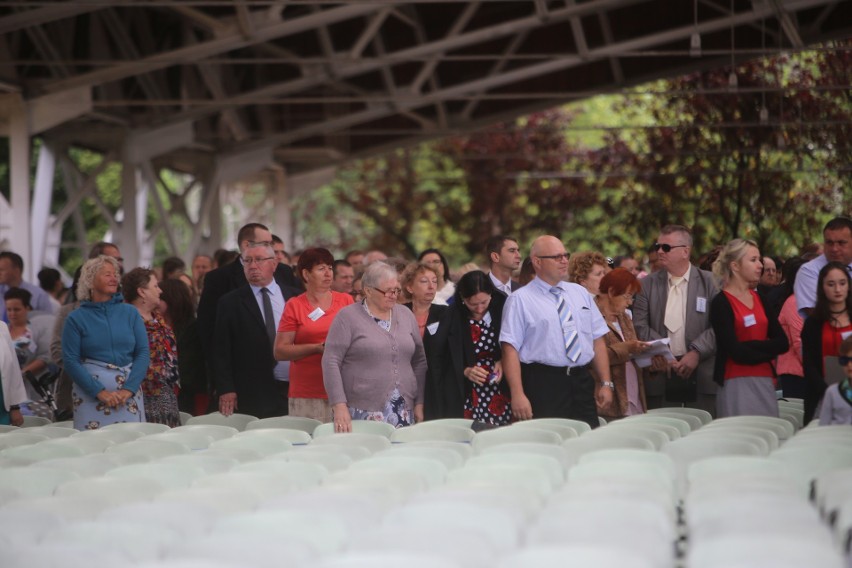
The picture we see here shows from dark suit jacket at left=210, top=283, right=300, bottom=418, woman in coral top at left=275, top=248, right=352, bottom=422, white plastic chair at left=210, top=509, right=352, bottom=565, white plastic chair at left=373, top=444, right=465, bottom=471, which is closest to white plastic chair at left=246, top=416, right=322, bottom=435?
woman in coral top at left=275, top=248, right=352, bottom=422

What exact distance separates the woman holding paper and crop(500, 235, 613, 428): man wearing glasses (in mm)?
626

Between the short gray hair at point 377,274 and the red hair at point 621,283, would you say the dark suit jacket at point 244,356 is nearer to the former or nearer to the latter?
the short gray hair at point 377,274

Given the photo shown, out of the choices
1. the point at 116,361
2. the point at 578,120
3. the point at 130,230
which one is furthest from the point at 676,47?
the point at 578,120

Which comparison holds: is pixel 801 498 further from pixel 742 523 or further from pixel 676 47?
pixel 676 47

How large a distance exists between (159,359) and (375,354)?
1.80 meters

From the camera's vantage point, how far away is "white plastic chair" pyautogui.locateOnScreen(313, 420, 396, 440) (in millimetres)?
6996

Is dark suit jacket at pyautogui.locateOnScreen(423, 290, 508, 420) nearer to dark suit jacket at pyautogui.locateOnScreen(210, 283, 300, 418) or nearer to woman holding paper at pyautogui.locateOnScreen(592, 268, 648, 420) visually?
woman holding paper at pyautogui.locateOnScreen(592, 268, 648, 420)

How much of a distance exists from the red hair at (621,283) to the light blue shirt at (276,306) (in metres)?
2.19

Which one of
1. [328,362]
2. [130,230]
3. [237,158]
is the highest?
[237,158]

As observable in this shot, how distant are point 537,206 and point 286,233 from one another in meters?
6.66

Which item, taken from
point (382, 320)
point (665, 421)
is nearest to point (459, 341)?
point (382, 320)

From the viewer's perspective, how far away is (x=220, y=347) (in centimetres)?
833

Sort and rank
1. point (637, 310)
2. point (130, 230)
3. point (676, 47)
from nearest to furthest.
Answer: point (637, 310) < point (130, 230) < point (676, 47)

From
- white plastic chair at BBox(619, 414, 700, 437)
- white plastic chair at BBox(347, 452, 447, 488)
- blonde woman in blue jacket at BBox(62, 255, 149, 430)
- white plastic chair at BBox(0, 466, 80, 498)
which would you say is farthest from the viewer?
blonde woman in blue jacket at BBox(62, 255, 149, 430)
